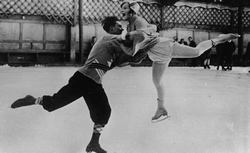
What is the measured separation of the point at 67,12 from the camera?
843cm

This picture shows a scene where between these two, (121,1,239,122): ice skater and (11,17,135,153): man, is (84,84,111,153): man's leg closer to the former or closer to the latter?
(11,17,135,153): man

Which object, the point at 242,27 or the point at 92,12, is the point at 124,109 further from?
the point at 242,27

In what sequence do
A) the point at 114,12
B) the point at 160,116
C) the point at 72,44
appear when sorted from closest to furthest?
the point at 160,116 < the point at 72,44 < the point at 114,12

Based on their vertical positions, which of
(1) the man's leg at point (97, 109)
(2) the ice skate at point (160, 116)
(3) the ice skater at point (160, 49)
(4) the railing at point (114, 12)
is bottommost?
(2) the ice skate at point (160, 116)

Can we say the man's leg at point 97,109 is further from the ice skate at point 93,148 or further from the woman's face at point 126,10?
the woman's face at point 126,10

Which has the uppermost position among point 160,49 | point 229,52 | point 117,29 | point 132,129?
point 117,29

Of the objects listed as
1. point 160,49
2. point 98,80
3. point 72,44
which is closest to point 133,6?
point 160,49

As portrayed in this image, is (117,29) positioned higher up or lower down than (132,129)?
higher up

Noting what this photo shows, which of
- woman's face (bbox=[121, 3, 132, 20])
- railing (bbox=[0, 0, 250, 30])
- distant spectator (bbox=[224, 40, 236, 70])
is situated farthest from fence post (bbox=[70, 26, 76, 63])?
woman's face (bbox=[121, 3, 132, 20])

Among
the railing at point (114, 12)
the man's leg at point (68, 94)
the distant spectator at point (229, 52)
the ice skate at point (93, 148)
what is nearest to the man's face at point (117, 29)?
the man's leg at point (68, 94)

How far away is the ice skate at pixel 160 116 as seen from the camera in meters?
1.83

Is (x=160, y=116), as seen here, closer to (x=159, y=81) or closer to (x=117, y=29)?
(x=159, y=81)

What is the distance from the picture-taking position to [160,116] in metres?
1.86

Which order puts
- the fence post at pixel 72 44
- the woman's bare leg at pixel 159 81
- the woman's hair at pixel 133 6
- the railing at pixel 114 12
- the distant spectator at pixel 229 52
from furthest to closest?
1. the fence post at pixel 72 44
2. the railing at pixel 114 12
3. the distant spectator at pixel 229 52
4. the woman's bare leg at pixel 159 81
5. the woman's hair at pixel 133 6
